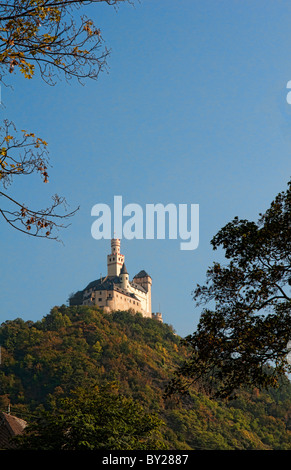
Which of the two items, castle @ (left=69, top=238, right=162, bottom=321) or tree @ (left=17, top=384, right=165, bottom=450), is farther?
castle @ (left=69, top=238, right=162, bottom=321)

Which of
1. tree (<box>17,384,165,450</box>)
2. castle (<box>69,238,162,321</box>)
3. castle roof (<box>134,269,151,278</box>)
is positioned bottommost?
tree (<box>17,384,165,450</box>)

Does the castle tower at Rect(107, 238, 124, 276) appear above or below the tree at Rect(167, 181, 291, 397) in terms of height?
above

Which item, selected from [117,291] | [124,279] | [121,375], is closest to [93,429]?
[121,375]

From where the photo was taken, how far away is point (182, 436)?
73.7m

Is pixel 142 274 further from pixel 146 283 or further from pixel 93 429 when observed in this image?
pixel 93 429

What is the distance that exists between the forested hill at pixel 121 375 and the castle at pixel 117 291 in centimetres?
231

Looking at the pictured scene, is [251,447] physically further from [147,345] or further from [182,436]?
[147,345]

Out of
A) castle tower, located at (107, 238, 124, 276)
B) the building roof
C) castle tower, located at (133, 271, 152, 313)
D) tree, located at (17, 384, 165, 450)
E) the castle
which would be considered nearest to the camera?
tree, located at (17, 384, 165, 450)

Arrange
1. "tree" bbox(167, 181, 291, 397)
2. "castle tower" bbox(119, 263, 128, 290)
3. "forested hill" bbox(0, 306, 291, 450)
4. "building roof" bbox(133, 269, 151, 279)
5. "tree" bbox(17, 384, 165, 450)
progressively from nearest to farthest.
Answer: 1. "tree" bbox(167, 181, 291, 397)
2. "tree" bbox(17, 384, 165, 450)
3. "forested hill" bbox(0, 306, 291, 450)
4. "castle tower" bbox(119, 263, 128, 290)
5. "building roof" bbox(133, 269, 151, 279)

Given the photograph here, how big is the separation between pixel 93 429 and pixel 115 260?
280ft

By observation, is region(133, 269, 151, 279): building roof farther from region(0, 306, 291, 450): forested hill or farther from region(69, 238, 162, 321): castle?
region(0, 306, 291, 450): forested hill

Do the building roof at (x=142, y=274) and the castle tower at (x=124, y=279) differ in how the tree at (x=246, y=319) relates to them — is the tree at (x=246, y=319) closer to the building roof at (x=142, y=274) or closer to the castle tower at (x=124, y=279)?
the castle tower at (x=124, y=279)

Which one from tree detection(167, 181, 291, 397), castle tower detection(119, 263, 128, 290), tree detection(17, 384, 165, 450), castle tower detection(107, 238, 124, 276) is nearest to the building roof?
castle tower detection(107, 238, 124, 276)

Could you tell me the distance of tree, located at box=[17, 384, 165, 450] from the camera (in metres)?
19.4
